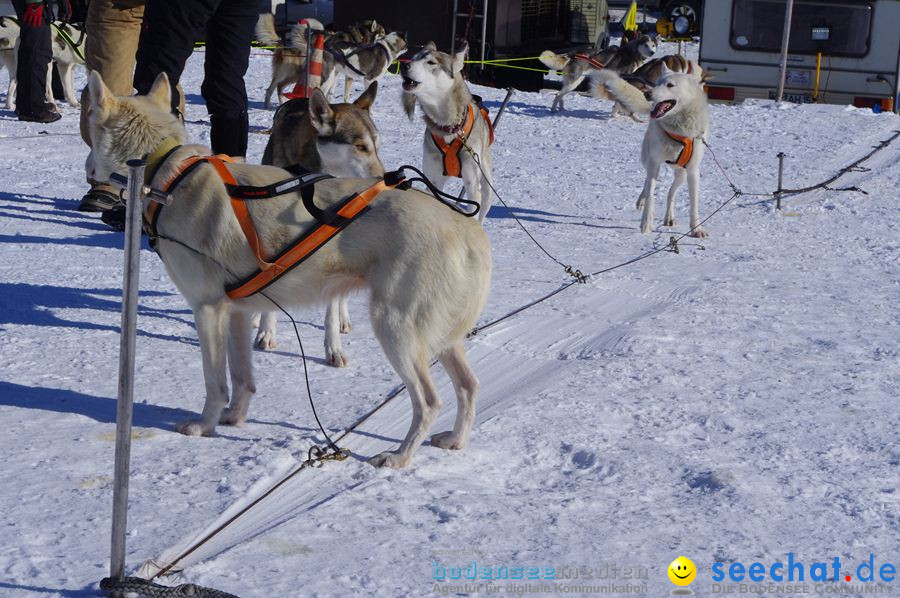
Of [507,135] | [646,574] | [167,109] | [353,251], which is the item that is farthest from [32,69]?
[646,574]

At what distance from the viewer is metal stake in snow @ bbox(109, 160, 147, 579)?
1.98m

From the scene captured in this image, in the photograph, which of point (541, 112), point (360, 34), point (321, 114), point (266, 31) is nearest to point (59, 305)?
point (321, 114)

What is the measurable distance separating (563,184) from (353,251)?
5223 mm

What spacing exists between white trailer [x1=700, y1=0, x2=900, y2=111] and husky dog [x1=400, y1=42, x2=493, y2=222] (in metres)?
8.52

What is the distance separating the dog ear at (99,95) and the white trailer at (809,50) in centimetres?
1162

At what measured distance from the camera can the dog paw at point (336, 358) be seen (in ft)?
12.0

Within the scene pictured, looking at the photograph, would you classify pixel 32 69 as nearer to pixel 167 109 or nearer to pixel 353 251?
pixel 167 109

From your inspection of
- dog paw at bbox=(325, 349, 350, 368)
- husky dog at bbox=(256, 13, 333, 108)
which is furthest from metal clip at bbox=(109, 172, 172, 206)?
husky dog at bbox=(256, 13, 333, 108)

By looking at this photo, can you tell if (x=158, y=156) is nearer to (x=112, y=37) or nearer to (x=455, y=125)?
(x=112, y=37)

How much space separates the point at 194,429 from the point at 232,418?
0.15 meters

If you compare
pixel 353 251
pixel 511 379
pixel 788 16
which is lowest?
pixel 511 379

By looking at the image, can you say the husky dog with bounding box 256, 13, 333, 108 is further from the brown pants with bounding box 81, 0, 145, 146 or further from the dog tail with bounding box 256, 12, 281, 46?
the brown pants with bounding box 81, 0, 145, 146

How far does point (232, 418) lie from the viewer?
304cm

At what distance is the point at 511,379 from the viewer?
3.63 metres
